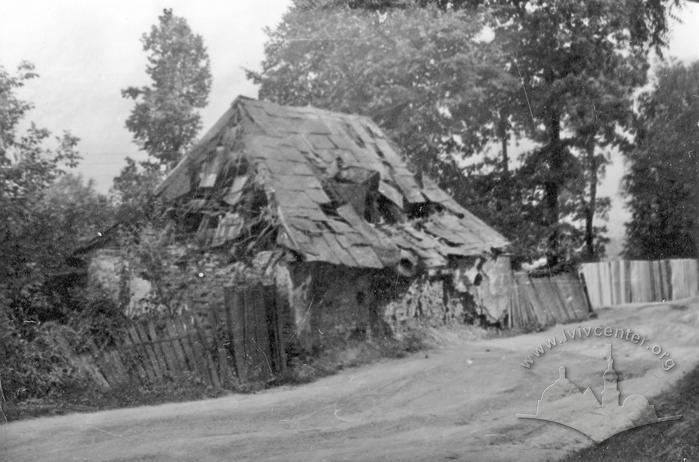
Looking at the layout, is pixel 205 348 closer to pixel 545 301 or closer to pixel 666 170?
pixel 666 170

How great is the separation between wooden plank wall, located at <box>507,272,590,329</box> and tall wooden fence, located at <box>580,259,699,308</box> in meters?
0.43

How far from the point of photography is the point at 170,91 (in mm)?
11242

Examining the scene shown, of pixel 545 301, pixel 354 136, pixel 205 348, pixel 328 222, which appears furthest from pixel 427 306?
pixel 205 348

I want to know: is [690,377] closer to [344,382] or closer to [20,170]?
[344,382]

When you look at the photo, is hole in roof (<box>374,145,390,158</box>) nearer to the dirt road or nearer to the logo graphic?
the dirt road

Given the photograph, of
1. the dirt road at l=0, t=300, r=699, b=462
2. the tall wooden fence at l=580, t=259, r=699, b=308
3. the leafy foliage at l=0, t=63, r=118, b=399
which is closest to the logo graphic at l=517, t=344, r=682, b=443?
the dirt road at l=0, t=300, r=699, b=462

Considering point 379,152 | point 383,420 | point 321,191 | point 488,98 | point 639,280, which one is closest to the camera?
point 383,420

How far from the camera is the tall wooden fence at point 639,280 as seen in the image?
11.3 m

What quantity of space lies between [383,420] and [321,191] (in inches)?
250

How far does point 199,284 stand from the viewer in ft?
36.5

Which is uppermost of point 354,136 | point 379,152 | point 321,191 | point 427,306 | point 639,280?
point 354,136

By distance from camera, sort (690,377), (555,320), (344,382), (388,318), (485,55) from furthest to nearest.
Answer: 1. (485,55)
2. (555,320)
3. (388,318)
4. (344,382)
5. (690,377)

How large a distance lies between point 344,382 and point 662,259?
20.6ft

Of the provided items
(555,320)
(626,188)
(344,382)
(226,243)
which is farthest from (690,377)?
(555,320)
